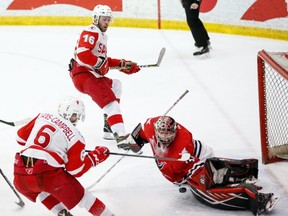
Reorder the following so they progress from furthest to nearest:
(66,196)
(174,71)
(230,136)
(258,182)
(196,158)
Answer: (174,71) → (230,136) → (258,182) → (196,158) → (66,196)

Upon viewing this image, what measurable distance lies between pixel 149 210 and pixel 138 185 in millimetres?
302

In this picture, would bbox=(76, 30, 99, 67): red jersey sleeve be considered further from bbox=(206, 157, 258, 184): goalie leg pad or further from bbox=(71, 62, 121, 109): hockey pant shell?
bbox=(206, 157, 258, 184): goalie leg pad

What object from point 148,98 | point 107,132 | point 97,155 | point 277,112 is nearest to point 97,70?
point 107,132

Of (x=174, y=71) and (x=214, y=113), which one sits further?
(x=174, y=71)

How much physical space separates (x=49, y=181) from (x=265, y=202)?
1.06 metres

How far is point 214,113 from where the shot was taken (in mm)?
4812

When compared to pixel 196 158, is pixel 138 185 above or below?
below

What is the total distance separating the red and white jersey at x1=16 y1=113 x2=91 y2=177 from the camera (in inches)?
119

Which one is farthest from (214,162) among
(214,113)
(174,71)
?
(174,71)

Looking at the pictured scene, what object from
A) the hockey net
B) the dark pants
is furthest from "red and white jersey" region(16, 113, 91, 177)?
the dark pants

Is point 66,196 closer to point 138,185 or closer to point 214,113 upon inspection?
point 138,185

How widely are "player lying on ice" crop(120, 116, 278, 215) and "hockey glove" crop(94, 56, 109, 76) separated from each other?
0.77 meters

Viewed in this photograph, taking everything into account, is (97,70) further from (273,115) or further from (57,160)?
A: (57,160)

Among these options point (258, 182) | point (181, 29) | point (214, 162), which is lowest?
point (181, 29)
